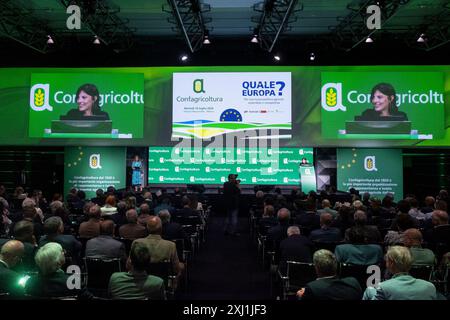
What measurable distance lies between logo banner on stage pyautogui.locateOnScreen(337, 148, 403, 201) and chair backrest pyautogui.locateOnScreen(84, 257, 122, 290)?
995 centimetres

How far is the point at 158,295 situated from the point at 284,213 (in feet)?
9.49

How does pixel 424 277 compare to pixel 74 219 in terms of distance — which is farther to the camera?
pixel 74 219

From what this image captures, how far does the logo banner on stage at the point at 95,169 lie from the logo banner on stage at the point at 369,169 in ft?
23.4

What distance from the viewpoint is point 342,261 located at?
13.5 ft

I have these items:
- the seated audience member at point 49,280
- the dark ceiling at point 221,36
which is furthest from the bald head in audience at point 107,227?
the dark ceiling at point 221,36

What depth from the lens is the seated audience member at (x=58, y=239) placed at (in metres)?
4.41

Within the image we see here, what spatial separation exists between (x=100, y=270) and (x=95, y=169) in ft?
31.3

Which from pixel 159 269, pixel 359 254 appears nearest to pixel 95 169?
pixel 159 269

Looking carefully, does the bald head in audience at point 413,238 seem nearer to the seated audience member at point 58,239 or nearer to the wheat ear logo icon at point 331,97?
the seated audience member at point 58,239

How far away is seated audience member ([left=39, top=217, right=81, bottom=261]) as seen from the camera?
4.41 m
